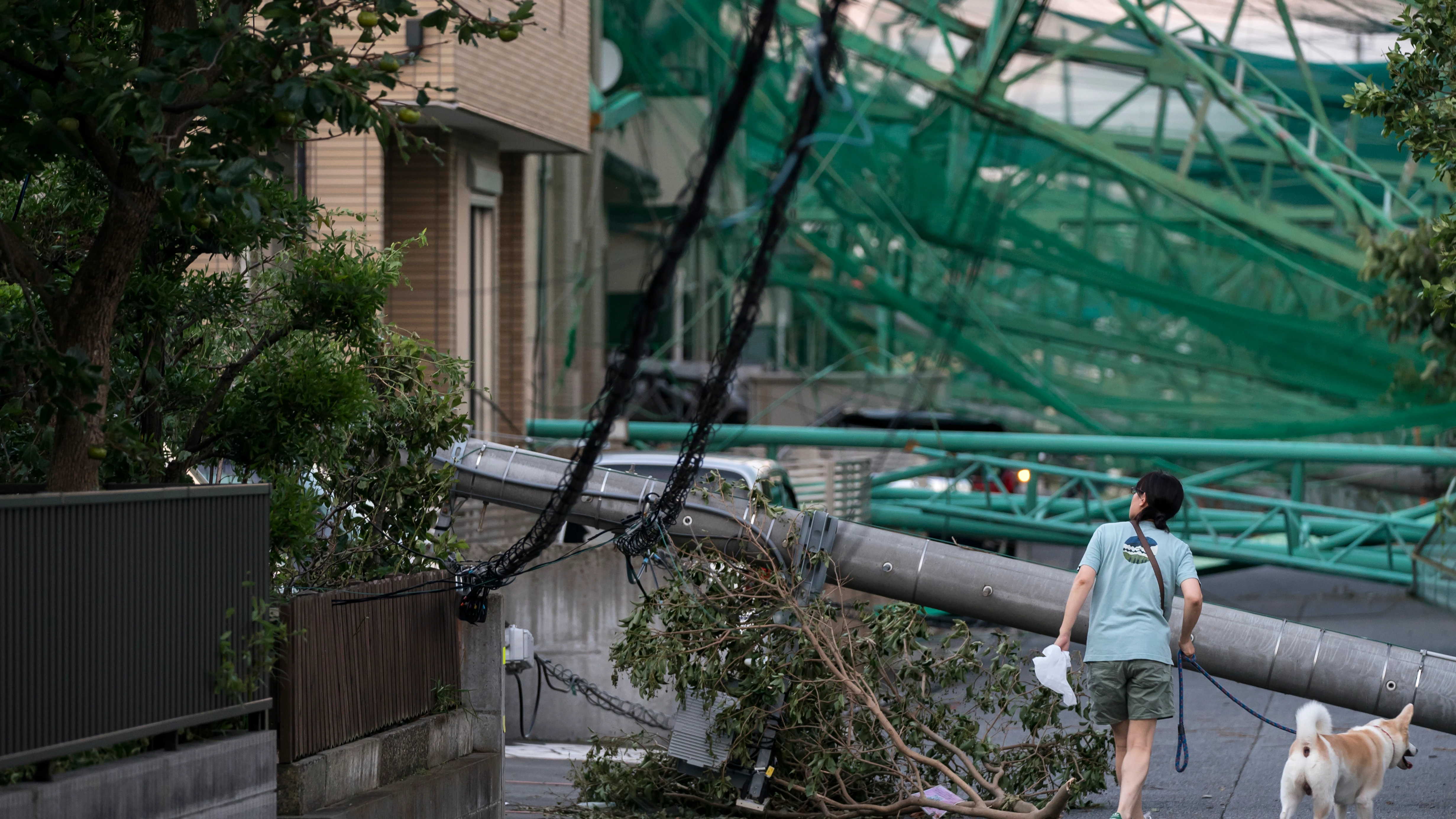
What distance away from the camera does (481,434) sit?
17234 millimetres

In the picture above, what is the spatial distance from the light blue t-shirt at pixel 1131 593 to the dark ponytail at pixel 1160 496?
0.11 m

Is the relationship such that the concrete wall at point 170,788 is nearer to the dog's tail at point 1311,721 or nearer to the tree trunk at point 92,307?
the tree trunk at point 92,307

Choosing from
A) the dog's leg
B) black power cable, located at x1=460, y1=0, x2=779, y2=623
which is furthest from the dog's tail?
black power cable, located at x1=460, y1=0, x2=779, y2=623

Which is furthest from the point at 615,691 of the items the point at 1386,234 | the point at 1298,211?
the point at 1298,211

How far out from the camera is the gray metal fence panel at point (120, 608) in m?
4.84

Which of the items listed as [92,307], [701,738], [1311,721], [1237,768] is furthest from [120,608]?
[1237,768]

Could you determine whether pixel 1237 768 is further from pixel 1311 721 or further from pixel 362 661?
pixel 362 661

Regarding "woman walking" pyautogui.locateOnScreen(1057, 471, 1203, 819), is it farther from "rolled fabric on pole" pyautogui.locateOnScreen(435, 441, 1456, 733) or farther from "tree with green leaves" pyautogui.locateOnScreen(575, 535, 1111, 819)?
"rolled fabric on pole" pyautogui.locateOnScreen(435, 441, 1456, 733)

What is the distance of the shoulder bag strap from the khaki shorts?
0.27m

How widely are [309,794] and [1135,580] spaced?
384 cm

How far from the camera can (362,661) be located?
673 centimetres

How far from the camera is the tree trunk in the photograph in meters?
5.62

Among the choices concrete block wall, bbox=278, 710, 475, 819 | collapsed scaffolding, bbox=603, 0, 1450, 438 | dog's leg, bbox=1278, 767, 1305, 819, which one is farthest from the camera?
collapsed scaffolding, bbox=603, 0, 1450, 438

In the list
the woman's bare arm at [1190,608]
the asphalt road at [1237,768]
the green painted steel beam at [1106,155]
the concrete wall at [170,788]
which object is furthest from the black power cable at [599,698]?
the green painted steel beam at [1106,155]
